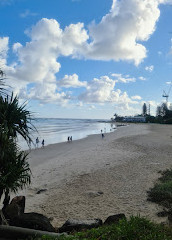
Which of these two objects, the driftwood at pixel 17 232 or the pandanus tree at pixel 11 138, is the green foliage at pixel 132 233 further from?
the pandanus tree at pixel 11 138

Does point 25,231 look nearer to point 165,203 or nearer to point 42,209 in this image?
point 42,209

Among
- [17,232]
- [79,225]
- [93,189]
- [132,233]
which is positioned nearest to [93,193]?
[93,189]

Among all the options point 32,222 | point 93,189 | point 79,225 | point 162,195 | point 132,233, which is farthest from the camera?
point 93,189

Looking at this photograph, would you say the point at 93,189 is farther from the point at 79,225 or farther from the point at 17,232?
the point at 17,232

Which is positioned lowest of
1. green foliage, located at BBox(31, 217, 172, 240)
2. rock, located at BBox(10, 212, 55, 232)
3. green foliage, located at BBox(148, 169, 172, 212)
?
green foliage, located at BBox(148, 169, 172, 212)

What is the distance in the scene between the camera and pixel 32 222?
6.10 metres

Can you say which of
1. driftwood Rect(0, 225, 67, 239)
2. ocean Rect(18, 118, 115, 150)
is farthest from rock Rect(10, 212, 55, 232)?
ocean Rect(18, 118, 115, 150)

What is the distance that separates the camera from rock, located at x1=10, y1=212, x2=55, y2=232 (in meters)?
6.05

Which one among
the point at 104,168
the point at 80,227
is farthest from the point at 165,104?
the point at 80,227

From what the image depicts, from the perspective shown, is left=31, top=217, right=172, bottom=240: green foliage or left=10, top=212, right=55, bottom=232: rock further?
left=10, top=212, right=55, bottom=232: rock

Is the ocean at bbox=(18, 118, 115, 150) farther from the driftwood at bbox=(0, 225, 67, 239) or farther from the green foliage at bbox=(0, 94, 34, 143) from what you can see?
→ the driftwood at bbox=(0, 225, 67, 239)

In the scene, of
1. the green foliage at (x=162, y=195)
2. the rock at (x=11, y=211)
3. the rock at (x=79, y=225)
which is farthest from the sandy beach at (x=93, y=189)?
the rock at (x=11, y=211)

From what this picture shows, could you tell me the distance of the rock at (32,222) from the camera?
6.05 meters

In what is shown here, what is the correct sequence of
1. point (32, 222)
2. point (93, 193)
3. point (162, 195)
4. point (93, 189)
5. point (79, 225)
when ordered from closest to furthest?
point (32, 222) → point (79, 225) → point (162, 195) → point (93, 193) → point (93, 189)
